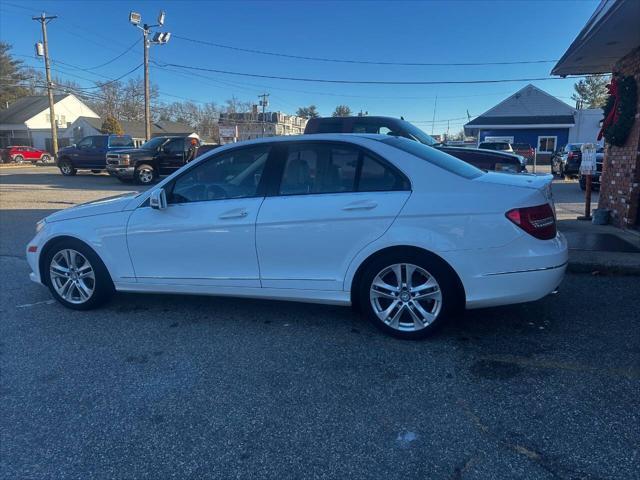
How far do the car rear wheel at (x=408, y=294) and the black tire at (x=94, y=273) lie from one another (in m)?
2.51

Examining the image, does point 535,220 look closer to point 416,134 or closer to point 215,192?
point 215,192

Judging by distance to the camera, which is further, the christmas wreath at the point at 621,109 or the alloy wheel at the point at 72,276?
the christmas wreath at the point at 621,109

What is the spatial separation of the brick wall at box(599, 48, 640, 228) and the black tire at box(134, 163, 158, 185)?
16.1 metres

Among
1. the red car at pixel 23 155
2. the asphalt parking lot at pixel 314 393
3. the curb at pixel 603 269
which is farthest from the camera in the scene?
the red car at pixel 23 155

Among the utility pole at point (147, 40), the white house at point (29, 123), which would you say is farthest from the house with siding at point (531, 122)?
the white house at point (29, 123)

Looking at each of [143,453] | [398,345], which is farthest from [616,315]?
[143,453]

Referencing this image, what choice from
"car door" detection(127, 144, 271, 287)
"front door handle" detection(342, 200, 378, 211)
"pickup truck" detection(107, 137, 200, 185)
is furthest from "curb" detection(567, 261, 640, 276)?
"pickup truck" detection(107, 137, 200, 185)

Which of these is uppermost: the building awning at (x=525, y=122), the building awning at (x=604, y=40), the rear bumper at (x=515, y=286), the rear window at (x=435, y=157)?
the building awning at (x=525, y=122)

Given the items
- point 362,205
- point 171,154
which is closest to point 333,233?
point 362,205

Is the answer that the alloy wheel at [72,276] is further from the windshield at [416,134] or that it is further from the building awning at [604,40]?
the building awning at [604,40]

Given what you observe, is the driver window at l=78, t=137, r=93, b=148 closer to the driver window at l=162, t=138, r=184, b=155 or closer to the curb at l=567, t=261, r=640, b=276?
the driver window at l=162, t=138, r=184, b=155

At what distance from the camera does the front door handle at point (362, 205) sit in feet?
12.0

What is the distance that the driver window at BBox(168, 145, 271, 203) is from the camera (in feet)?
13.5

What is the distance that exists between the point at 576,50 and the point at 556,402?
6.72 m
